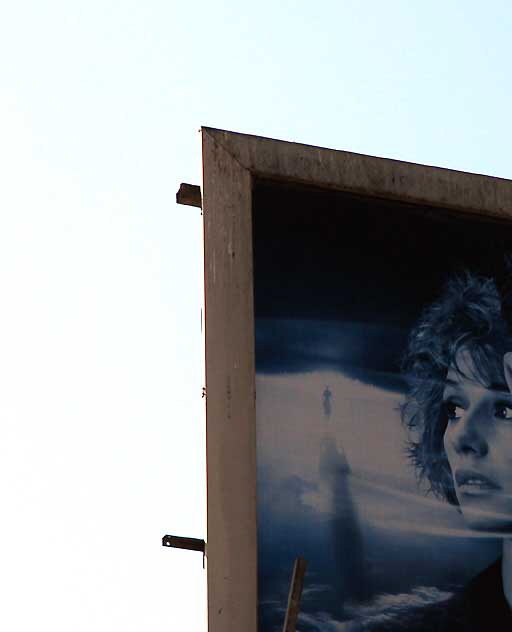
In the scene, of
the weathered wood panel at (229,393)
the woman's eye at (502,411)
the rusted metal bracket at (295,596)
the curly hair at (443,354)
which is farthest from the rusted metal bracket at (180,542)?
the woman's eye at (502,411)

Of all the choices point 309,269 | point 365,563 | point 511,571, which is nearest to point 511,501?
point 511,571

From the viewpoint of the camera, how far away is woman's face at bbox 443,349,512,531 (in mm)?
15719

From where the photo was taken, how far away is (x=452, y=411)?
52.3ft

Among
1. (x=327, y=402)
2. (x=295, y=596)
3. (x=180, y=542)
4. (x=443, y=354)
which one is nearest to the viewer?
(x=295, y=596)

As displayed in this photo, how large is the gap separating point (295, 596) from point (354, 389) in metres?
2.59

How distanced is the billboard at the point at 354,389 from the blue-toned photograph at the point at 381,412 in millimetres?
14

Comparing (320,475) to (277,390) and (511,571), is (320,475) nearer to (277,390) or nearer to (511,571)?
(277,390)

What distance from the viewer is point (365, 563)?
587 inches

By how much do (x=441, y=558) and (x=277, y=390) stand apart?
2.01 meters

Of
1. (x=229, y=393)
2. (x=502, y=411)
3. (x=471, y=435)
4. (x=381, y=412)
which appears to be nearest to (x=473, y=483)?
(x=471, y=435)

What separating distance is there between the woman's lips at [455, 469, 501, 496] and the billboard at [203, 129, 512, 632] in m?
0.01

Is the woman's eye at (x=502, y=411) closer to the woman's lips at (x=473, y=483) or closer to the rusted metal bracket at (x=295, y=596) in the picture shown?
the woman's lips at (x=473, y=483)

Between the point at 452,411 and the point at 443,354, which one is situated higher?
the point at 443,354

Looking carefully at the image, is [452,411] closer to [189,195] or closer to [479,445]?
[479,445]
